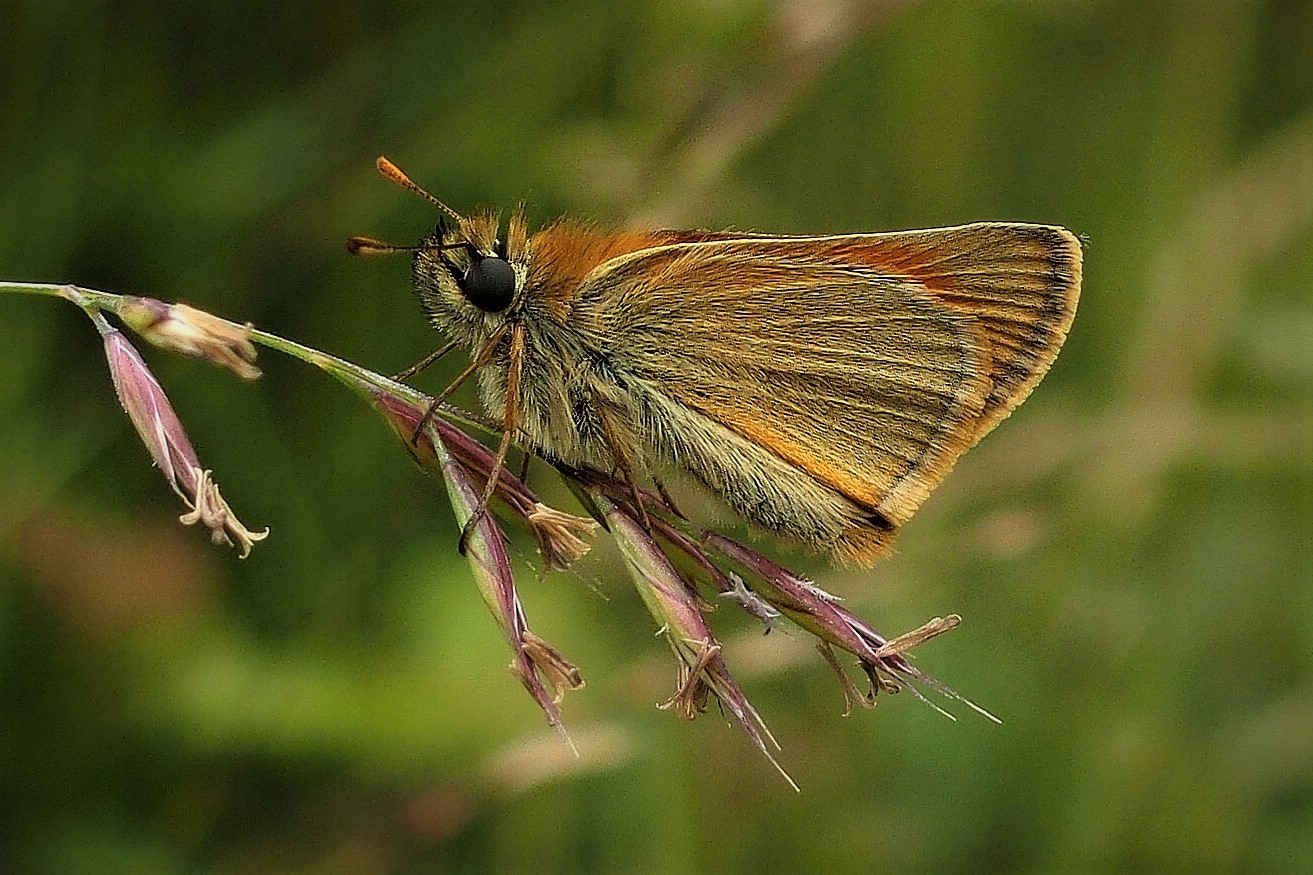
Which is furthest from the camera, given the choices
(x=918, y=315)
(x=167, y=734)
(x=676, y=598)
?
(x=167, y=734)

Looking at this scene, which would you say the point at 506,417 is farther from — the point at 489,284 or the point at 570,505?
the point at 570,505

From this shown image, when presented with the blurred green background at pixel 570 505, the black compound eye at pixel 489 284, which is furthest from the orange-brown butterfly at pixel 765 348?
the blurred green background at pixel 570 505

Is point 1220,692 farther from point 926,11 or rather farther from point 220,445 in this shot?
point 220,445

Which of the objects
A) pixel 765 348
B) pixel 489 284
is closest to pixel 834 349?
pixel 765 348

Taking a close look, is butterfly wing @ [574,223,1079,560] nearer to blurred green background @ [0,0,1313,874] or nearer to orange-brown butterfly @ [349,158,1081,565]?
orange-brown butterfly @ [349,158,1081,565]

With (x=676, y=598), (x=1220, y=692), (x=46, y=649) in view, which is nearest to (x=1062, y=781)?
(x=1220, y=692)

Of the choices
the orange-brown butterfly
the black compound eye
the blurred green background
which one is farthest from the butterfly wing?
the blurred green background
